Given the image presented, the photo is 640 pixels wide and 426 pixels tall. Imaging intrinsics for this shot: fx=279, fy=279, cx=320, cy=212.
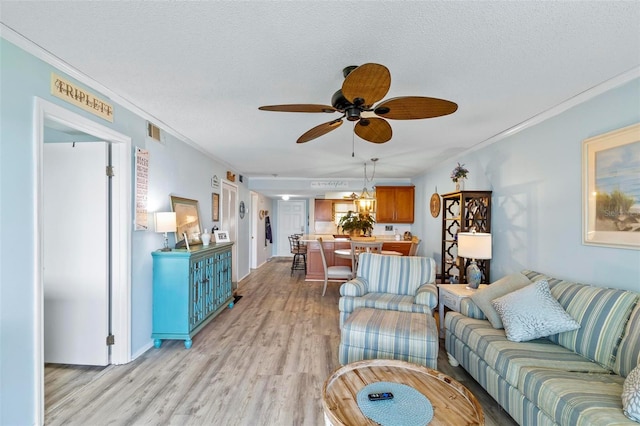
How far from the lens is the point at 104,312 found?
8.34 ft

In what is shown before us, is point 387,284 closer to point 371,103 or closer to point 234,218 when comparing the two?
point 371,103

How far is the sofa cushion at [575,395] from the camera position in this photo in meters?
1.29

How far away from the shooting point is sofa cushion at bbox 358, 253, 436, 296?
127 inches

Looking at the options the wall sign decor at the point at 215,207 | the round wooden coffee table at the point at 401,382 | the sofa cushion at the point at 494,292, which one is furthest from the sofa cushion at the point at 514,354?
the wall sign decor at the point at 215,207

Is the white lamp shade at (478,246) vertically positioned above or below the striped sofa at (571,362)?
above

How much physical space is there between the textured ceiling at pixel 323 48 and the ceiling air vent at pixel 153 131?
187 mm


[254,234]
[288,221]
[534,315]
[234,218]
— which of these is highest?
[234,218]

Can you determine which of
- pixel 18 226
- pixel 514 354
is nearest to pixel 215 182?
pixel 18 226

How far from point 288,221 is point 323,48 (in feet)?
27.2

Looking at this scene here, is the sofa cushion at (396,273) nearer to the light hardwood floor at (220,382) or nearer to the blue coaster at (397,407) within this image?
the light hardwood floor at (220,382)

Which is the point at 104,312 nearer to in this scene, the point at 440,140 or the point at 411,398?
the point at 411,398

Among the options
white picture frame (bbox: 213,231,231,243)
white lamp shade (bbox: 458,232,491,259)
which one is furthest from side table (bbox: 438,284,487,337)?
white picture frame (bbox: 213,231,231,243)

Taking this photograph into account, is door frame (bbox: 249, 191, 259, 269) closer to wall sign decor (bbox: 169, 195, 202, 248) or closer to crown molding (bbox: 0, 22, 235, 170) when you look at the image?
wall sign decor (bbox: 169, 195, 202, 248)

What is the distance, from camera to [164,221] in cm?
296
